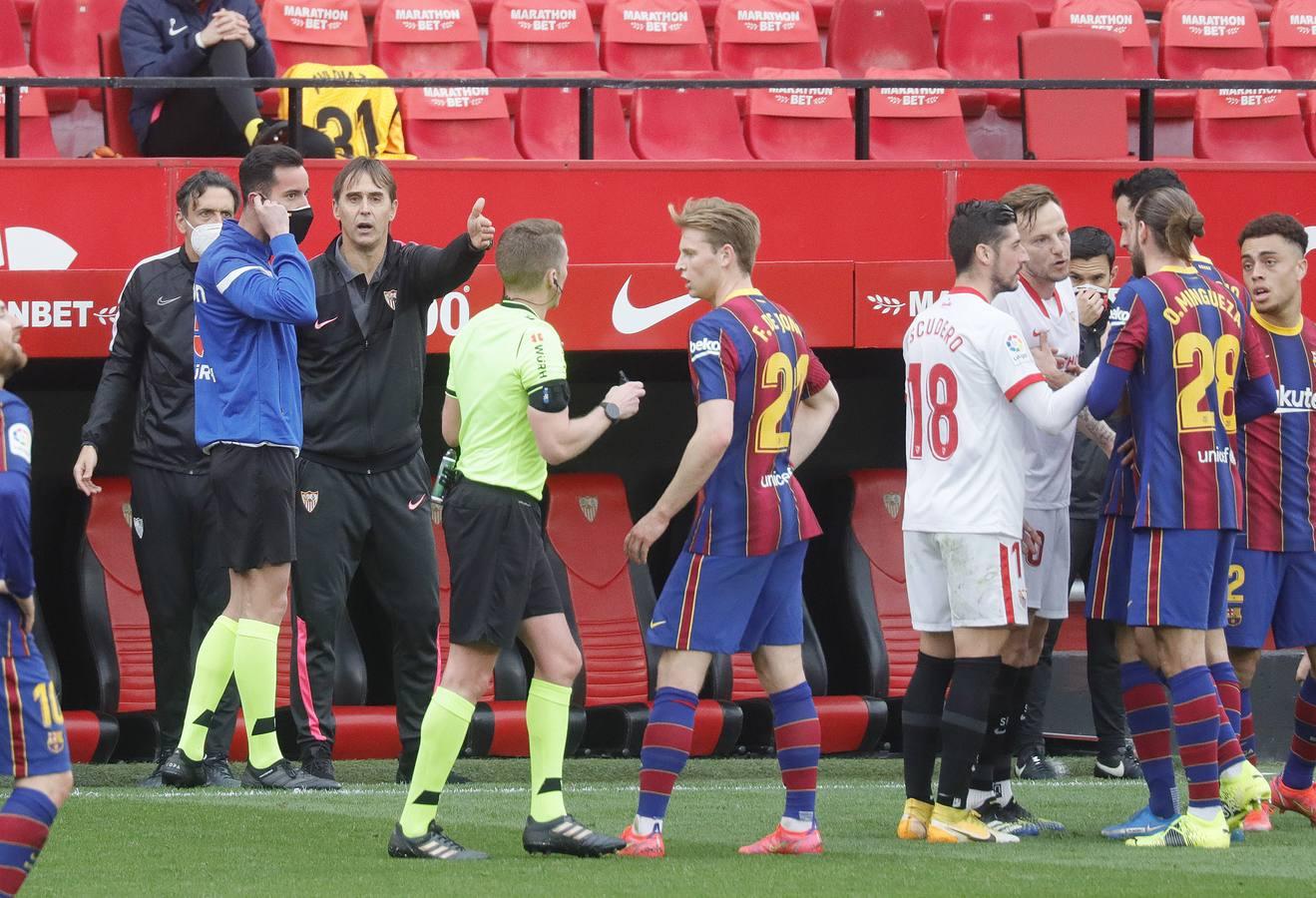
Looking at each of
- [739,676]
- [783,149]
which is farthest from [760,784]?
[783,149]

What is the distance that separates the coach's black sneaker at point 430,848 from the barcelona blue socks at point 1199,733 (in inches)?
74.9

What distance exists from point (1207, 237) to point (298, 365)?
403 cm

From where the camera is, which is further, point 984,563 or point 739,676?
point 739,676

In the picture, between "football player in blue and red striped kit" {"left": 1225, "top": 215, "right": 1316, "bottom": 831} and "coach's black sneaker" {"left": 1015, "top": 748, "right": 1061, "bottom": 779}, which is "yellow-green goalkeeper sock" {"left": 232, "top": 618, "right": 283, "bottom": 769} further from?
"football player in blue and red striped kit" {"left": 1225, "top": 215, "right": 1316, "bottom": 831}

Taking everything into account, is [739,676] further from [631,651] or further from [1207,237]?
[1207,237]

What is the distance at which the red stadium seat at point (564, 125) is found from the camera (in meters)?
9.44

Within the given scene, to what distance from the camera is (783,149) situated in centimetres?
996

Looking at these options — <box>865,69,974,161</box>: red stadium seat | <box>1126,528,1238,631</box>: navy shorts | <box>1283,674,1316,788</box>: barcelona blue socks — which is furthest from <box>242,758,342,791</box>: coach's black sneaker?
<box>865,69,974,161</box>: red stadium seat

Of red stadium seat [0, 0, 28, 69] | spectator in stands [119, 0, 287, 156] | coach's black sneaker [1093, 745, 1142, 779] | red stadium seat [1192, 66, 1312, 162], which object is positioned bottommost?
coach's black sneaker [1093, 745, 1142, 779]

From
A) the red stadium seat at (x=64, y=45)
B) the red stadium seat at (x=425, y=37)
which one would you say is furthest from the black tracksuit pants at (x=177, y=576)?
the red stadium seat at (x=425, y=37)

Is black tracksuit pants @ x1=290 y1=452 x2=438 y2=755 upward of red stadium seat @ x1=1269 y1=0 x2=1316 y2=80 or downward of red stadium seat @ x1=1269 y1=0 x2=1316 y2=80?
downward

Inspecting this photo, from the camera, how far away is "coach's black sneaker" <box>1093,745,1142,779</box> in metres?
7.45

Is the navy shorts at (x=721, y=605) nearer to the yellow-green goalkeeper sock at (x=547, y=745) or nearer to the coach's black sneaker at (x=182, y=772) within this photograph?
the yellow-green goalkeeper sock at (x=547, y=745)

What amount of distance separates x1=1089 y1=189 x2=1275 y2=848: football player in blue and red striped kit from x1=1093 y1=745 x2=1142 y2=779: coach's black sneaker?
6.65 ft
